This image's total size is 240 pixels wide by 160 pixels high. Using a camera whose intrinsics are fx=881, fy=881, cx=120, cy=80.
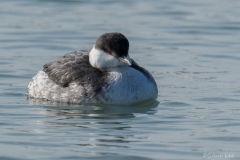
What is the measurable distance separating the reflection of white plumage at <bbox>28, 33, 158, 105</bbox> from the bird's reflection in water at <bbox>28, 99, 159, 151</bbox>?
165 millimetres

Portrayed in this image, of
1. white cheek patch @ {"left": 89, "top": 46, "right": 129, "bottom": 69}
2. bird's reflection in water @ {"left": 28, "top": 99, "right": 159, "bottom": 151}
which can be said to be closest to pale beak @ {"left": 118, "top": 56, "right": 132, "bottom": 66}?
white cheek patch @ {"left": 89, "top": 46, "right": 129, "bottom": 69}

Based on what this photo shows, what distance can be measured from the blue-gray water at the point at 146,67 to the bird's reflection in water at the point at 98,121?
16 mm

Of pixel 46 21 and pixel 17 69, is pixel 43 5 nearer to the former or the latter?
pixel 46 21

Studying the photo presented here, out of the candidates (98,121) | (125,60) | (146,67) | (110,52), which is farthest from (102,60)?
(146,67)

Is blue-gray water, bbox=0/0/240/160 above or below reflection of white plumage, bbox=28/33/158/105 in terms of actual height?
below

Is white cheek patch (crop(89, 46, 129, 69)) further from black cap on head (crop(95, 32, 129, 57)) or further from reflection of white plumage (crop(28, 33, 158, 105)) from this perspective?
black cap on head (crop(95, 32, 129, 57))

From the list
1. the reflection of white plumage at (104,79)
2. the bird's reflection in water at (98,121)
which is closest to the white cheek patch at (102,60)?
the reflection of white plumage at (104,79)

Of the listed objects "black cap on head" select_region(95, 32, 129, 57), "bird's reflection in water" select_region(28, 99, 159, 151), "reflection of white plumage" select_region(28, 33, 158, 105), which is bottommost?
"bird's reflection in water" select_region(28, 99, 159, 151)

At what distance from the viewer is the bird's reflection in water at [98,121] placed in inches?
526

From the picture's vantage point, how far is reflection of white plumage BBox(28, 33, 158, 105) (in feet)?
52.3

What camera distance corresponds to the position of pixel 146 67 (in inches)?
781

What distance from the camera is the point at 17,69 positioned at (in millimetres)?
19172

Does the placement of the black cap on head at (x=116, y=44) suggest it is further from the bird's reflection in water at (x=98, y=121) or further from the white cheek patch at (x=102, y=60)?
the bird's reflection in water at (x=98, y=121)

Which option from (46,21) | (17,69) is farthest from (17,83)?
(46,21)
